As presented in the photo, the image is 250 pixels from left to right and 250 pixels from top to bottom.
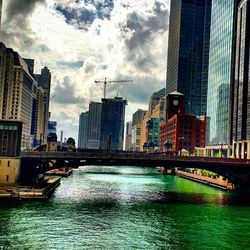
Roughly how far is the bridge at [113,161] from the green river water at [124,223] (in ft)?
42.7

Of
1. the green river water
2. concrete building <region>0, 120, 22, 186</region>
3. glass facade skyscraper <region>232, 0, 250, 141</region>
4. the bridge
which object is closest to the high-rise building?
glass facade skyscraper <region>232, 0, 250, 141</region>

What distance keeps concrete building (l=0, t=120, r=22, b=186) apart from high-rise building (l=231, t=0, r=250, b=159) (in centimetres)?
9650

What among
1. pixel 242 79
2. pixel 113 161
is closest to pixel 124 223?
pixel 113 161

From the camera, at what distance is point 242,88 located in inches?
7057

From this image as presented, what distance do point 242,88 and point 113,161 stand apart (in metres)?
87.6

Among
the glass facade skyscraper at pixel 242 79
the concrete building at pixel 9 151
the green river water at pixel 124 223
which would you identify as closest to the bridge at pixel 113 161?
the concrete building at pixel 9 151

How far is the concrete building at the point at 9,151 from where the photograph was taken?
10319 cm

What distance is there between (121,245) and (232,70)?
15405cm

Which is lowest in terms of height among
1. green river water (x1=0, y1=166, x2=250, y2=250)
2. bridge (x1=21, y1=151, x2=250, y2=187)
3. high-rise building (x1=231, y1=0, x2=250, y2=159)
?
green river water (x1=0, y1=166, x2=250, y2=250)

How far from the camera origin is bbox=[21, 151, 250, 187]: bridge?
360ft

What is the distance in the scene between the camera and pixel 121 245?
54.0 metres

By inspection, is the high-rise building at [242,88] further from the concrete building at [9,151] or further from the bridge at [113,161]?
the concrete building at [9,151]

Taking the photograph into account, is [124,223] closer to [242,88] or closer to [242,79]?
[242,88]

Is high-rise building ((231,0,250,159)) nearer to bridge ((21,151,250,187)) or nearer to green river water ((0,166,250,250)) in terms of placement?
bridge ((21,151,250,187))
